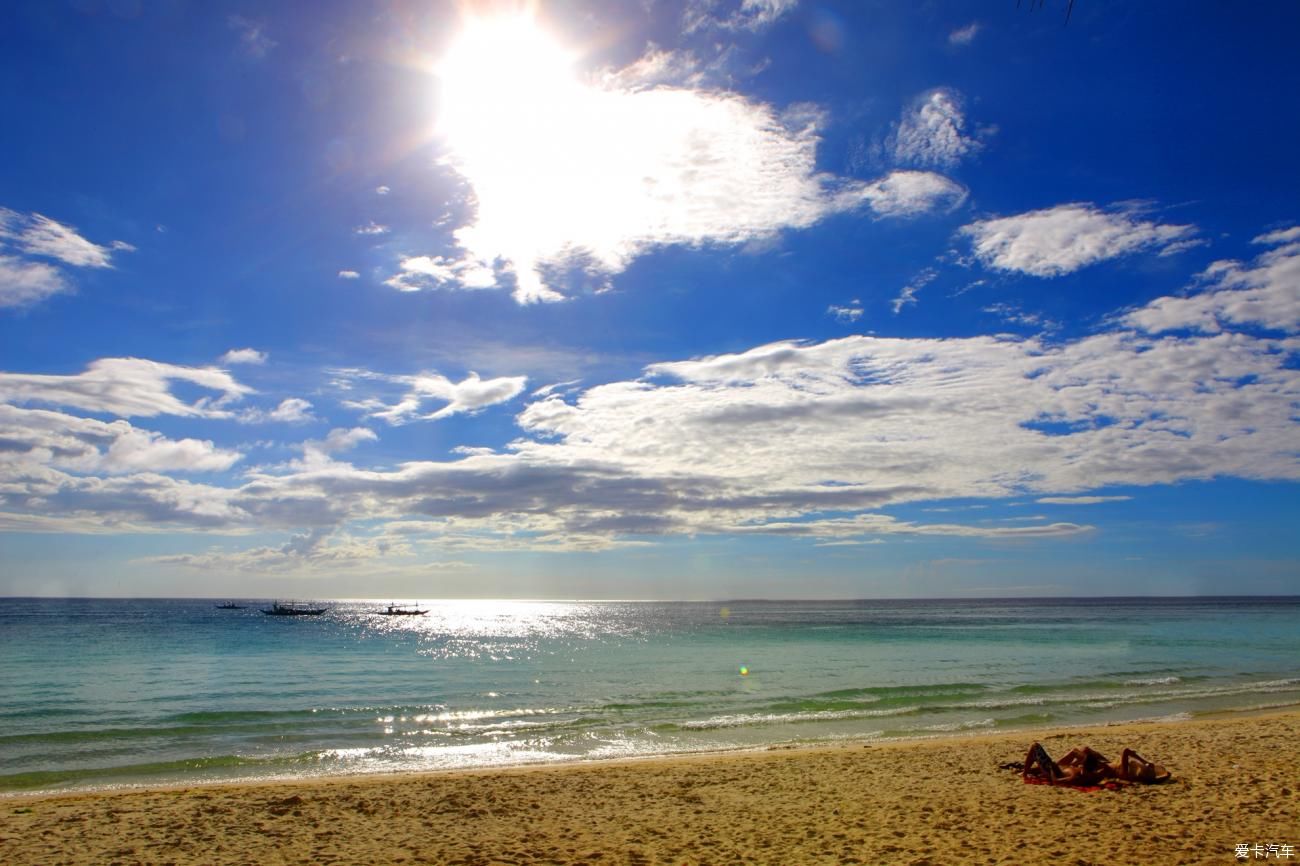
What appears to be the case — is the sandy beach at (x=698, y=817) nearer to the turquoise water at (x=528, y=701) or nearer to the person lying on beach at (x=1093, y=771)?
the person lying on beach at (x=1093, y=771)

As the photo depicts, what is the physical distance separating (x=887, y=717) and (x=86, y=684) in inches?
1147

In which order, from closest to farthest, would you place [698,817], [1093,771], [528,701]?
[698,817] < [1093,771] < [528,701]

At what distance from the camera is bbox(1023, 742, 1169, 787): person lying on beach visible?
12031 mm

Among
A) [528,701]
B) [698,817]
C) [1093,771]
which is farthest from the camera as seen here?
[528,701]

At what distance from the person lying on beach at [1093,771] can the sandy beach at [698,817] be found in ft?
1.26

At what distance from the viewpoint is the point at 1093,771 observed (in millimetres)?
12109

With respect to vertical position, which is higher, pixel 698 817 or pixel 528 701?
pixel 698 817

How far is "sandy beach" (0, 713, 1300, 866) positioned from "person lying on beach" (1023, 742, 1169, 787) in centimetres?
38

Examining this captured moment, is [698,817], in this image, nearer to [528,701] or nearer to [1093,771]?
[1093,771]

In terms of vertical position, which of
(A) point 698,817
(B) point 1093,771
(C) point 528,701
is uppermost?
(B) point 1093,771

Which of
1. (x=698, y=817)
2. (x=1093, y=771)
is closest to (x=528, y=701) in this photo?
(x=698, y=817)

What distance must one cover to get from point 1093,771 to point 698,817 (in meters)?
6.26

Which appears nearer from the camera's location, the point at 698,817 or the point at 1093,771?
the point at 698,817

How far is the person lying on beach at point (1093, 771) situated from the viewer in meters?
12.0
